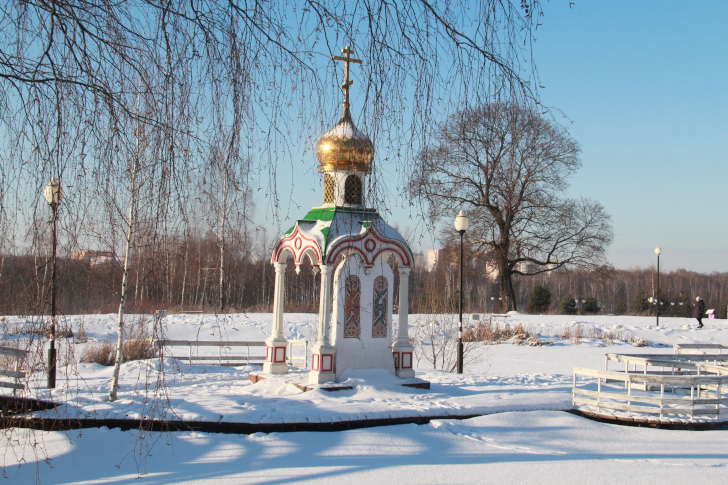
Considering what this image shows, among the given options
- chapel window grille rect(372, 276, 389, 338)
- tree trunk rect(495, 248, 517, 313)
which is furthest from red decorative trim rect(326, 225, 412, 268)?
tree trunk rect(495, 248, 517, 313)

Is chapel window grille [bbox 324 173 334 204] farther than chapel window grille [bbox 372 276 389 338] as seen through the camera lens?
Yes

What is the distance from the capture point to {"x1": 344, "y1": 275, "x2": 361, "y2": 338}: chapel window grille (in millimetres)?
10680

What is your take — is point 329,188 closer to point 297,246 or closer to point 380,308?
point 297,246

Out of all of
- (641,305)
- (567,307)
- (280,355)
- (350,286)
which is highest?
(350,286)

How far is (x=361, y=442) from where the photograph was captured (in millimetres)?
7277

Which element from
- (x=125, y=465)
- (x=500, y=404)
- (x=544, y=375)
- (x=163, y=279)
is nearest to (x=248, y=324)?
(x=544, y=375)

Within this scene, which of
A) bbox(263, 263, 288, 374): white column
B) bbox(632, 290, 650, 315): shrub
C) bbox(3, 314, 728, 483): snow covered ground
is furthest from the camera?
bbox(632, 290, 650, 315): shrub

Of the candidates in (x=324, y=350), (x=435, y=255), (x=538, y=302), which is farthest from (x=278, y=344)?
(x=538, y=302)

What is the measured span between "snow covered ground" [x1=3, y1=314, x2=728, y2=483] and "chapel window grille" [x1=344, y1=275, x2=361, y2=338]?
0.70 m

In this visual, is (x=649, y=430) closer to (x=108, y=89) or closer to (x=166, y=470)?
(x=166, y=470)

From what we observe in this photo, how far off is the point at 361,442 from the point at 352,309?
3662 mm

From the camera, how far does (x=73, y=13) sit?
3.40 m

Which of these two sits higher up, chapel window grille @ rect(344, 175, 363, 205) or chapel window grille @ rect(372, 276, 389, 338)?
chapel window grille @ rect(344, 175, 363, 205)

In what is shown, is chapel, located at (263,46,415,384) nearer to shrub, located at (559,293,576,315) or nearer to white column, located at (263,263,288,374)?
white column, located at (263,263,288,374)
